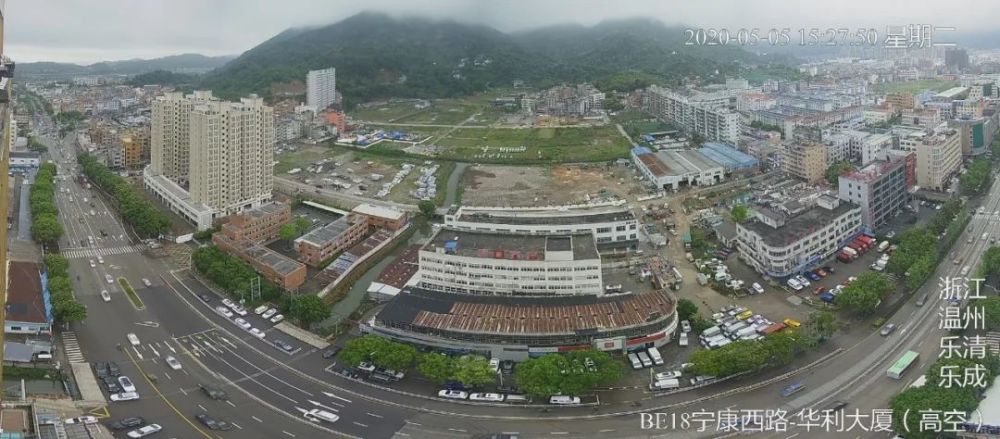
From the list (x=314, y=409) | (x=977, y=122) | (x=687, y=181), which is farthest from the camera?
(x=977, y=122)

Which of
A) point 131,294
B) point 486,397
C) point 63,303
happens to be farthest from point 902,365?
point 131,294

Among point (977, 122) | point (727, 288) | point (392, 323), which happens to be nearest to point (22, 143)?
point (392, 323)

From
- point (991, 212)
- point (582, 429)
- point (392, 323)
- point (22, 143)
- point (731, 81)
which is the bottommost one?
point (582, 429)

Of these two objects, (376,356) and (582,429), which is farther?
(376,356)

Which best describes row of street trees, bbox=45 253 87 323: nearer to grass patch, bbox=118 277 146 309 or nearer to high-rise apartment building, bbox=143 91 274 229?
grass patch, bbox=118 277 146 309

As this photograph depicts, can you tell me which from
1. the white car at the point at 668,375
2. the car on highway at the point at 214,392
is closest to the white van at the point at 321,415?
the car on highway at the point at 214,392

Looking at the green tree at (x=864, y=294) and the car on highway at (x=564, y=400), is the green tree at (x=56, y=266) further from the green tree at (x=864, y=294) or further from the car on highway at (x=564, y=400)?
the green tree at (x=864, y=294)

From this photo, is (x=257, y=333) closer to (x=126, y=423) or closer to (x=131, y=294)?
(x=126, y=423)

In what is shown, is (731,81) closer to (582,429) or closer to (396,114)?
(396,114)
